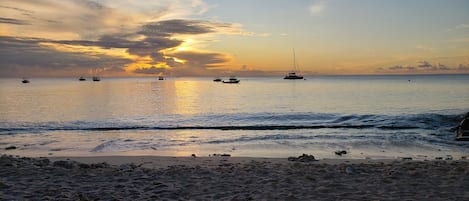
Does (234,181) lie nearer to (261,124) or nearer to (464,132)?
(464,132)

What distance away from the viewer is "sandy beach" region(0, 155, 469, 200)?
25.3ft

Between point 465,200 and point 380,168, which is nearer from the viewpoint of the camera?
point 465,200

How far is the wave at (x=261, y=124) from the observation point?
2625cm

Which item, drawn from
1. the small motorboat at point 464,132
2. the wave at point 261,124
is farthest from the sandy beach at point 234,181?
the wave at point 261,124

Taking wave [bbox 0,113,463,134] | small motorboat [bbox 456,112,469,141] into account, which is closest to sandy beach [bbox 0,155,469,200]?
small motorboat [bbox 456,112,469,141]

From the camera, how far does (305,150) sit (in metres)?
16.3

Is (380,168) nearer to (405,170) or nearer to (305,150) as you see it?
(405,170)

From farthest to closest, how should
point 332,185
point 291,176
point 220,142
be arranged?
point 220,142, point 291,176, point 332,185

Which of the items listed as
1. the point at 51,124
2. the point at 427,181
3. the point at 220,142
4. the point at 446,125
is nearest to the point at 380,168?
the point at 427,181

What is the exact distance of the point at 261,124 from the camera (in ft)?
95.6

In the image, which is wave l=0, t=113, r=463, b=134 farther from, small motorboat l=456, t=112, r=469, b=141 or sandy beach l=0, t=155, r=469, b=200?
sandy beach l=0, t=155, r=469, b=200

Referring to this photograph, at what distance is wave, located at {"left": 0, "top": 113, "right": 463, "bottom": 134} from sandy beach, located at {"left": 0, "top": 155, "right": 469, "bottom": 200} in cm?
1543

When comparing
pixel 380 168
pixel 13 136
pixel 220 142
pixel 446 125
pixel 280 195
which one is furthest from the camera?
pixel 446 125

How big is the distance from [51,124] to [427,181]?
2670 centimetres
